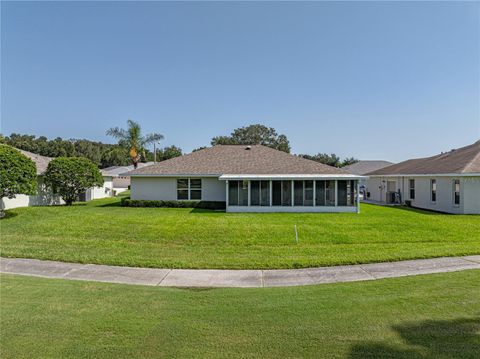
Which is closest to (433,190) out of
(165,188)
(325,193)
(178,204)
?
(325,193)

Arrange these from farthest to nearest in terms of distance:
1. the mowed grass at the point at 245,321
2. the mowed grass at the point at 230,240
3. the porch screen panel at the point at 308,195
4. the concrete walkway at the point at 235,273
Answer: the porch screen panel at the point at 308,195 < the mowed grass at the point at 230,240 < the concrete walkway at the point at 235,273 < the mowed grass at the point at 245,321

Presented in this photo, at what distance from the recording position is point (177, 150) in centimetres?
8381

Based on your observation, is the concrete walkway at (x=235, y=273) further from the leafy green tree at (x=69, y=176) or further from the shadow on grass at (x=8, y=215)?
the leafy green tree at (x=69, y=176)

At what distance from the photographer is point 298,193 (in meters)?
20.2

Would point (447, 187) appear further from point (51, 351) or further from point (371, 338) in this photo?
point (51, 351)

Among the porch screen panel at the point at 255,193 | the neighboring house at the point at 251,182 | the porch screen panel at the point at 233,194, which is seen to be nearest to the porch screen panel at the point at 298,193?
the neighboring house at the point at 251,182

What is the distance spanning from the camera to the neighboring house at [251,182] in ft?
65.6

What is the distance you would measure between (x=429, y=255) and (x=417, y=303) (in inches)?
180

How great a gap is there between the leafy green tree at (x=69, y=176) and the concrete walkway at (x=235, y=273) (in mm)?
14576

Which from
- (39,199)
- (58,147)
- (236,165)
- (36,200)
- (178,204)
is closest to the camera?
(178,204)

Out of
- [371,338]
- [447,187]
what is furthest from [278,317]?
[447,187]

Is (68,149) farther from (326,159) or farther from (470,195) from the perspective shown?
(470,195)

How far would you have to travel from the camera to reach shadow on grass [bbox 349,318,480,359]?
3992 mm

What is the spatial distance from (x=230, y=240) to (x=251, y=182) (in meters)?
8.84
